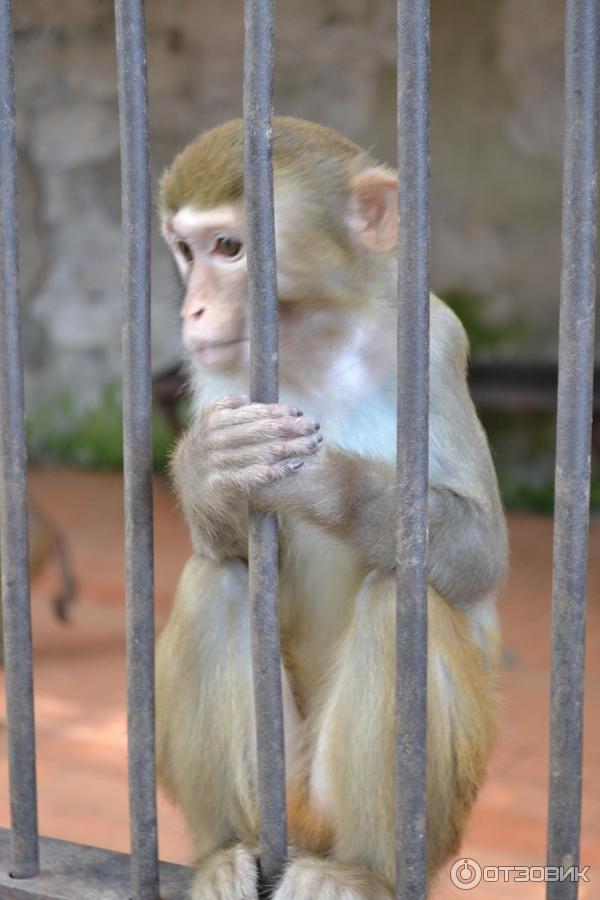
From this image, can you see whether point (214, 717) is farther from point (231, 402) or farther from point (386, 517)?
point (231, 402)

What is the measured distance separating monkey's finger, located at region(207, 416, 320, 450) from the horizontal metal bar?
537 millimetres

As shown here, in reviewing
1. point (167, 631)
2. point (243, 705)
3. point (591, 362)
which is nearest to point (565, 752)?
point (591, 362)

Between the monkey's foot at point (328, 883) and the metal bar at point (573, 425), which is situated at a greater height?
the metal bar at point (573, 425)

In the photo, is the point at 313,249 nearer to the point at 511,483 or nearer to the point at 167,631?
the point at 167,631

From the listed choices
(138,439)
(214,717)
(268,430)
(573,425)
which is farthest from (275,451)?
(214,717)

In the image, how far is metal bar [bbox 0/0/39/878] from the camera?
53.9 inches

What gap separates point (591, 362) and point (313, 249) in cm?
81

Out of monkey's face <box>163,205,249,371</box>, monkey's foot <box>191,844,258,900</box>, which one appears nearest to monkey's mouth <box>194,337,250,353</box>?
monkey's face <box>163,205,249,371</box>

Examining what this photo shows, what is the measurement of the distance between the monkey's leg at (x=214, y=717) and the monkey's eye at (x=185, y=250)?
0.50 metres

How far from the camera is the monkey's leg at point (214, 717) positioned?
5.82 feet

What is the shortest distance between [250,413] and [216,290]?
436 millimetres

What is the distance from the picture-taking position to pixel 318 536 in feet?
6.48

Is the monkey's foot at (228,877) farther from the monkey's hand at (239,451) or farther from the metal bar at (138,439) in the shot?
the monkey's hand at (239,451)

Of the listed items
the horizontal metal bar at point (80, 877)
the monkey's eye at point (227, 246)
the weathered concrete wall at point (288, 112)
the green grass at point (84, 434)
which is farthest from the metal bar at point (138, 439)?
the green grass at point (84, 434)
